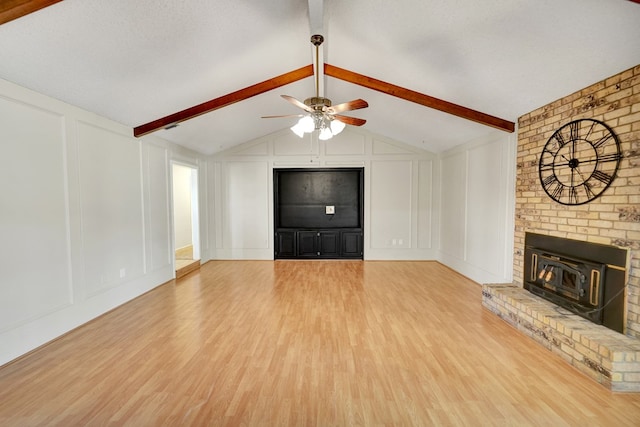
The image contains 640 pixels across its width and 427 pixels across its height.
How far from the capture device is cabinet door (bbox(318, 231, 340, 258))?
6.77 m

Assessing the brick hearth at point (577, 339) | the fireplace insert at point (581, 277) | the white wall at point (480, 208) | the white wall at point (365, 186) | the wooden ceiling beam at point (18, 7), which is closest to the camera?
the wooden ceiling beam at point (18, 7)

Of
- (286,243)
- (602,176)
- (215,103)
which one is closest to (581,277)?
(602,176)

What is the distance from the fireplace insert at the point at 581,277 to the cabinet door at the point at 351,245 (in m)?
3.65

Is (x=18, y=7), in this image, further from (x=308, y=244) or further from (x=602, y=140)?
(x=308, y=244)

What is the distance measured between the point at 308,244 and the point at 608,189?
5.18 m

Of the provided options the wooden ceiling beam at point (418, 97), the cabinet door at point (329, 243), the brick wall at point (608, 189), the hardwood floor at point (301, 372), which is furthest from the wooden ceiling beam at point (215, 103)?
the cabinet door at point (329, 243)

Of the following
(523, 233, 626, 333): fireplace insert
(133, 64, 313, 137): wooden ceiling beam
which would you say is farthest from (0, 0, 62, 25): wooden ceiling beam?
(523, 233, 626, 333): fireplace insert

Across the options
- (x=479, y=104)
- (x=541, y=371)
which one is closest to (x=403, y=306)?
(x=541, y=371)

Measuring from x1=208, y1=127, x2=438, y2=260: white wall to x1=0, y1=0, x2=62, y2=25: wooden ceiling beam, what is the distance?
4.81 metres

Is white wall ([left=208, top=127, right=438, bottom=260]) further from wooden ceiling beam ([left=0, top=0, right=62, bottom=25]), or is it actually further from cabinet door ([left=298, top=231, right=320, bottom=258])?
wooden ceiling beam ([left=0, top=0, right=62, bottom=25])

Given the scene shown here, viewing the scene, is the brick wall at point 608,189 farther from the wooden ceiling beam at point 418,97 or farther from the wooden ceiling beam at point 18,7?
the wooden ceiling beam at point 18,7

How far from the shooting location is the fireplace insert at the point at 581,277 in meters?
2.47

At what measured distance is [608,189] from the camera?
2.59m

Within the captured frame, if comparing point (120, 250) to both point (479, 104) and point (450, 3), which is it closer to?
point (450, 3)
